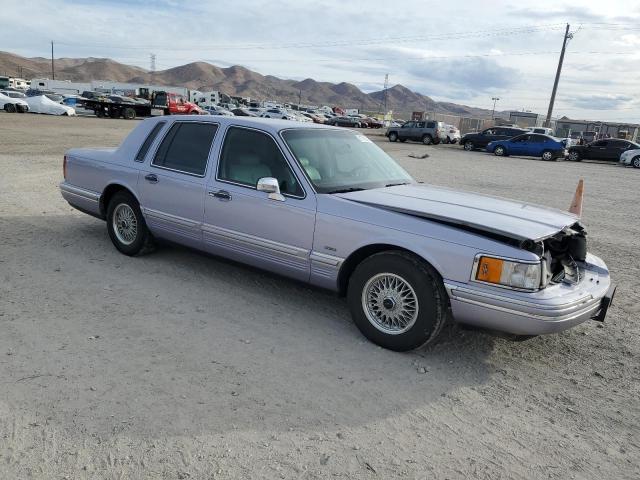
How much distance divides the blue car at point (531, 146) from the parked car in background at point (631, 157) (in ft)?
9.80

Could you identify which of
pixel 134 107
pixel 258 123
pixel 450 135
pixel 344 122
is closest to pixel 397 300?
pixel 258 123

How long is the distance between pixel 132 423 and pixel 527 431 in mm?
2199

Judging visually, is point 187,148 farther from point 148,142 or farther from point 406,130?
point 406,130

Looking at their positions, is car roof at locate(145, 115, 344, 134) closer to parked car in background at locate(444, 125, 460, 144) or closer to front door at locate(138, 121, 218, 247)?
front door at locate(138, 121, 218, 247)

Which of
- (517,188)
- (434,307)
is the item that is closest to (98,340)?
(434,307)

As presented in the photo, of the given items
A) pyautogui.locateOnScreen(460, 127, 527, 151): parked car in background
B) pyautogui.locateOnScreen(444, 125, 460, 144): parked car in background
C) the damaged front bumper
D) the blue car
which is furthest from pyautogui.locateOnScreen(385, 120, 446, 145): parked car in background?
the damaged front bumper

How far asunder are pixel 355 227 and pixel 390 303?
2.01ft

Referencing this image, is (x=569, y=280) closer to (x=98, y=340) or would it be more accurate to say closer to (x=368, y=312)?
(x=368, y=312)

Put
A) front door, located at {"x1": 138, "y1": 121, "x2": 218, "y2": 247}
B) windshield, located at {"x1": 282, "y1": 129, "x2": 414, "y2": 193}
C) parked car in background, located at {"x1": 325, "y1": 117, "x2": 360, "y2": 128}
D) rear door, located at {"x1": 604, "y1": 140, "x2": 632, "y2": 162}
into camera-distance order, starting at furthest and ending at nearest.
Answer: parked car in background, located at {"x1": 325, "y1": 117, "x2": 360, "y2": 128}, rear door, located at {"x1": 604, "y1": 140, "x2": 632, "y2": 162}, front door, located at {"x1": 138, "y1": 121, "x2": 218, "y2": 247}, windshield, located at {"x1": 282, "y1": 129, "x2": 414, "y2": 193}

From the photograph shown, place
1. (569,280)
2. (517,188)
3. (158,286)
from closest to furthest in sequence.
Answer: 1. (569,280)
2. (158,286)
3. (517,188)

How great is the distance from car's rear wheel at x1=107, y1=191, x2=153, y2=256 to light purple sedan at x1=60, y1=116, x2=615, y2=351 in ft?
0.05

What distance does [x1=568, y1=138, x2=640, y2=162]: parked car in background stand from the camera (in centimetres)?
2931

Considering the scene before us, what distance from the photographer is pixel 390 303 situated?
3.85 metres

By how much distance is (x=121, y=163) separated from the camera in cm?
573
